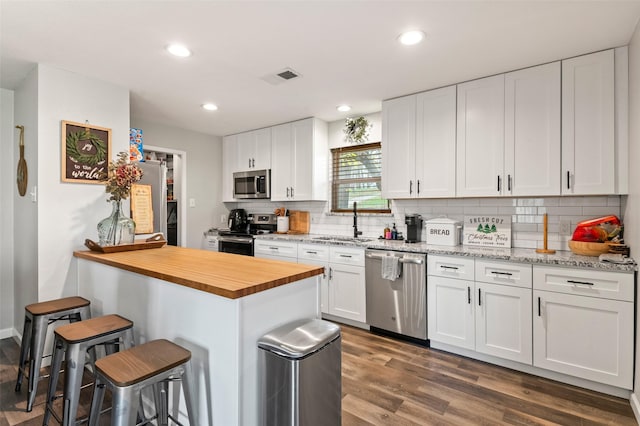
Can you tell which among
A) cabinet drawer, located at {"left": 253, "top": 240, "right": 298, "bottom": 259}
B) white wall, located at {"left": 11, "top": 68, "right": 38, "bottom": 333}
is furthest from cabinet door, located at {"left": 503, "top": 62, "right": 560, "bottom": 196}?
white wall, located at {"left": 11, "top": 68, "right": 38, "bottom": 333}

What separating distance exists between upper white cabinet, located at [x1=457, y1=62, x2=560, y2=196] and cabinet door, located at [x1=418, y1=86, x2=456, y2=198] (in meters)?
0.07

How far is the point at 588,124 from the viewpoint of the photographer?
7.72ft

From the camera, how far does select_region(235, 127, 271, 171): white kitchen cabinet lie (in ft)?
14.7

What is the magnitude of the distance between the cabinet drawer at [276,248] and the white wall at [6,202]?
241 centimetres

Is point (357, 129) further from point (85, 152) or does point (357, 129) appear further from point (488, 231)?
point (85, 152)

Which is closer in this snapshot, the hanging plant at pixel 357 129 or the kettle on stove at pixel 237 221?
the hanging plant at pixel 357 129

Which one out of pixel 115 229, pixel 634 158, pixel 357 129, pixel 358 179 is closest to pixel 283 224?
pixel 358 179

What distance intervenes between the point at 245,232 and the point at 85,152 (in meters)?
2.23

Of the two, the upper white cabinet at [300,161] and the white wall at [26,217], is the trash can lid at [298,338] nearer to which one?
the white wall at [26,217]

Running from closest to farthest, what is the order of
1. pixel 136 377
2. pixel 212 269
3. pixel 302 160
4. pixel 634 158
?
pixel 136 377
pixel 212 269
pixel 634 158
pixel 302 160

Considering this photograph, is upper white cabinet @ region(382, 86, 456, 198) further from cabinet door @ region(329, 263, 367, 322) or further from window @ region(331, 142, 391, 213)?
cabinet door @ region(329, 263, 367, 322)

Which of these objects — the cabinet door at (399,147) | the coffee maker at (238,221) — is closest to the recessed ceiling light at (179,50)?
the cabinet door at (399,147)

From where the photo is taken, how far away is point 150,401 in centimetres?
187

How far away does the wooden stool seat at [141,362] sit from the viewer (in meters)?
1.20
